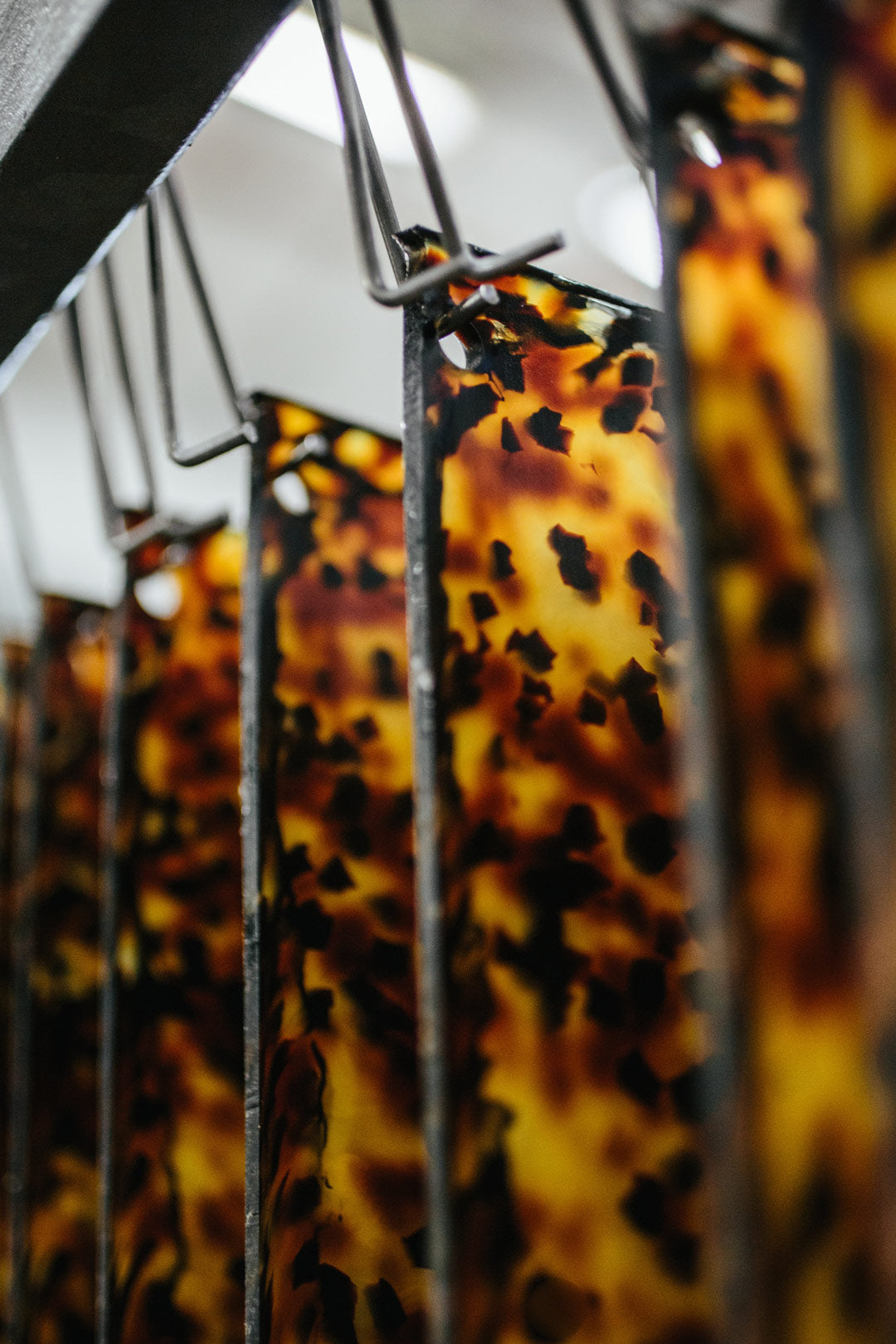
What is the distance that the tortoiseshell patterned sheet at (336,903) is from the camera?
511 millimetres

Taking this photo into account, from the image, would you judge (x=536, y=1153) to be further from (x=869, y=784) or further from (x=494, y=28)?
(x=494, y=28)

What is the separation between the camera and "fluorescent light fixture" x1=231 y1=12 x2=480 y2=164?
1423 millimetres

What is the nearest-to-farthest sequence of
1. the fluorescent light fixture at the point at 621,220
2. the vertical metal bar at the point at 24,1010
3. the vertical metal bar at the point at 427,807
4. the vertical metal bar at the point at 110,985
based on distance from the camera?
the vertical metal bar at the point at 427,807 → the vertical metal bar at the point at 110,985 → the vertical metal bar at the point at 24,1010 → the fluorescent light fixture at the point at 621,220

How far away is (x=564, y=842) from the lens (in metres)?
0.46

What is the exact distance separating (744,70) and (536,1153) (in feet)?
1.24

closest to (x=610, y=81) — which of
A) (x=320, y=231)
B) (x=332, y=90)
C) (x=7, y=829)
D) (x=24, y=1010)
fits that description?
(x=24, y=1010)

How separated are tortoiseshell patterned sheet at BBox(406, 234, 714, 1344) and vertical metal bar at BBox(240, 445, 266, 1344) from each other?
0.42 ft

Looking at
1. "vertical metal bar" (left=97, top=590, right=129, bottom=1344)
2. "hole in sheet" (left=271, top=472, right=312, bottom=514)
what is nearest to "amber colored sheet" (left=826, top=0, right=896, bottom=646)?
"hole in sheet" (left=271, top=472, right=312, bottom=514)

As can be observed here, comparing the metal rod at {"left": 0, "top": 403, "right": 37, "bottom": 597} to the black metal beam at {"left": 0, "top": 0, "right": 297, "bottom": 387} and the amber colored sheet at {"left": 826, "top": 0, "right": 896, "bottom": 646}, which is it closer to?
the black metal beam at {"left": 0, "top": 0, "right": 297, "bottom": 387}

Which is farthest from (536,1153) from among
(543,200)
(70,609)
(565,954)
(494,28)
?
(543,200)

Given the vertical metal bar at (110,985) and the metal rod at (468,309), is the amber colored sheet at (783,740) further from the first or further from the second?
the vertical metal bar at (110,985)

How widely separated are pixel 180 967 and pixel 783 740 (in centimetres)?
52

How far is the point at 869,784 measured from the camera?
232mm

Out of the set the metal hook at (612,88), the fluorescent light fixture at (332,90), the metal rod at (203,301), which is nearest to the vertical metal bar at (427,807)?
the metal hook at (612,88)
